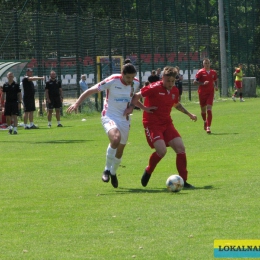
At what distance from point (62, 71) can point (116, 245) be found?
29327 mm

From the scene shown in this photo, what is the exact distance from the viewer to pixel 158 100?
1255 cm

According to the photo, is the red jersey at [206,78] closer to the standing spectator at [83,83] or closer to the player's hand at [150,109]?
the player's hand at [150,109]

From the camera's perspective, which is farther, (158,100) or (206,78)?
(206,78)

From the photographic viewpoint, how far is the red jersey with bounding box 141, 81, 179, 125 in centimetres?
1255

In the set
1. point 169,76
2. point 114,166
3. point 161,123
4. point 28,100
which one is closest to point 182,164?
point 161,123

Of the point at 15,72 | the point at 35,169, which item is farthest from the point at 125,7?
the point at 35,169

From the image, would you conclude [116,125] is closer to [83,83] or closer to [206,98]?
[206,98]

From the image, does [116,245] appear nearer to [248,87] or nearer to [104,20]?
[104,20]

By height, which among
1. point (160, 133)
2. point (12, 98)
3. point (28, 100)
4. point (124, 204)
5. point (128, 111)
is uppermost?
point (128, 111)

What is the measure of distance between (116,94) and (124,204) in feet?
8.25

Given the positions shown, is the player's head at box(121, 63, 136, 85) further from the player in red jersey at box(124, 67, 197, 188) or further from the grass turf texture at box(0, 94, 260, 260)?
the grass turf texture at box(0, 94, 260, 260)

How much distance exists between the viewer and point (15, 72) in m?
31.8

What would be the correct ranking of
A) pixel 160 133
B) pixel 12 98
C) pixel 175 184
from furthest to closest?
pixel 12 98, pixel 160 133, pixel 175 184

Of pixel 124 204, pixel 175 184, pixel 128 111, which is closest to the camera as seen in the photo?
pixel 124 204
